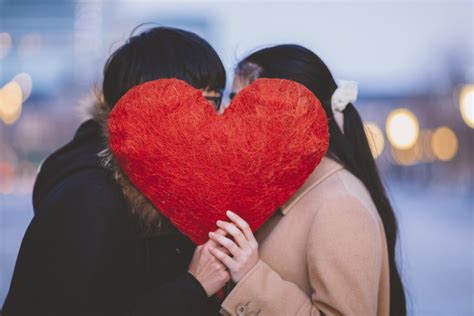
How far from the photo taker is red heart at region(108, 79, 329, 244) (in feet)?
5.92

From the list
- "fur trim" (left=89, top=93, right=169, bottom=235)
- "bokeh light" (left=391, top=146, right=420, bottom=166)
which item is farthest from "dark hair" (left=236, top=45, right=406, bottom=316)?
"bokeh light" (left=391, top=146, right=420, bottom=166)

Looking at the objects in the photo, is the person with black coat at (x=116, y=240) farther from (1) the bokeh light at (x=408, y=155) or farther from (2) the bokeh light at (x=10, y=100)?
(1) the bokeh light at (x=408, y=155)

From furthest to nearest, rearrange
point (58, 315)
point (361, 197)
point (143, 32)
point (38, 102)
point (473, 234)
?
point (38, 102)
point (473, 234)
point (143, 32)
point (361, 197)
point (58, 315)

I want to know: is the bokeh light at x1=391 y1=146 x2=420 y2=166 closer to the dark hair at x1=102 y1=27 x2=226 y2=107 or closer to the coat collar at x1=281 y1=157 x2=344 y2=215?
the coat collar at x1=281 y1=157 x2=344 y2=215

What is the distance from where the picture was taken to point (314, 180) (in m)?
2.02

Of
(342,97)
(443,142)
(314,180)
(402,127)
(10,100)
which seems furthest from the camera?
(443,142)

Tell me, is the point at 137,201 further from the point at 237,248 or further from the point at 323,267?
the point at 323,267

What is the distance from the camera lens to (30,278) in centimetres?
178

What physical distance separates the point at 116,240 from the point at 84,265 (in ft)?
0.40

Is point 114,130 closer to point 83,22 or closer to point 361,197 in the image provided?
point 361,197

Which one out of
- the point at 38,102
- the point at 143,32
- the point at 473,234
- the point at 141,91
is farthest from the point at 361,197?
the point at 38,102

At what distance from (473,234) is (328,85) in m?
11.9

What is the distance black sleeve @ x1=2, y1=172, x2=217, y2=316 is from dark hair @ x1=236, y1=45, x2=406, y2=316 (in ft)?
2.40

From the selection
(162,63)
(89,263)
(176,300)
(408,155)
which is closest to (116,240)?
(89,263)
